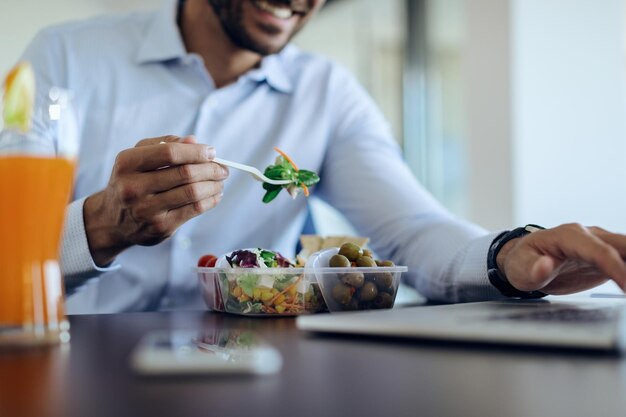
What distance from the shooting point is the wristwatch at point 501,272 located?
0.97 metres

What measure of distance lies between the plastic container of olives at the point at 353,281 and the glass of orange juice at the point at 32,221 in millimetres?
334

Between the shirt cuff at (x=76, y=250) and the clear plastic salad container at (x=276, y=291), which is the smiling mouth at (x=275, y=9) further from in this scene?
the clear plastic salad container at (x=276, y=291)

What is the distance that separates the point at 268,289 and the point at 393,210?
2.31 ft

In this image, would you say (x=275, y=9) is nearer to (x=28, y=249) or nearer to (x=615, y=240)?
(x=615, y=240)

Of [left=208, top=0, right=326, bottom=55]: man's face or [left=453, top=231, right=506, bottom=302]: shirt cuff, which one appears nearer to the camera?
[left=453, top=231, right=506, bottom=302]: shirt cuff

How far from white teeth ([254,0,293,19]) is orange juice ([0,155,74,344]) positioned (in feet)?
3.76

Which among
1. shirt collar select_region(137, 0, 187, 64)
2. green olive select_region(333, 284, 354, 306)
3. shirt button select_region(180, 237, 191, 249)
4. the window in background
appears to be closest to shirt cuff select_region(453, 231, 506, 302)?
green olive select_region(333, 284, 354, 306)

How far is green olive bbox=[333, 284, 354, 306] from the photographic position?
2.77ft

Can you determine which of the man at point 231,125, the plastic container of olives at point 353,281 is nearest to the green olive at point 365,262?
the plastic container of olives at point 353,281

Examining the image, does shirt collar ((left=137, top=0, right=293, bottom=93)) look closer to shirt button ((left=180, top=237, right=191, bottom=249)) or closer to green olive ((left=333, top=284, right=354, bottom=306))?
shirt button ((left=180, top=237, right=191, bottom=249))

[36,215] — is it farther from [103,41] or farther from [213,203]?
[103,41]

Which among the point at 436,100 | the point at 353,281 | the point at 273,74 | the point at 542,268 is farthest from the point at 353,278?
the point at 436,100

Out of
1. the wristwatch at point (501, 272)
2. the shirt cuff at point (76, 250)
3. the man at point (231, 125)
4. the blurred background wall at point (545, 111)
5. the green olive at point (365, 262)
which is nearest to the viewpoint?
the green olive at point (365, 262)

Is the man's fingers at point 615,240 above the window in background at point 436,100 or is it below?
below
